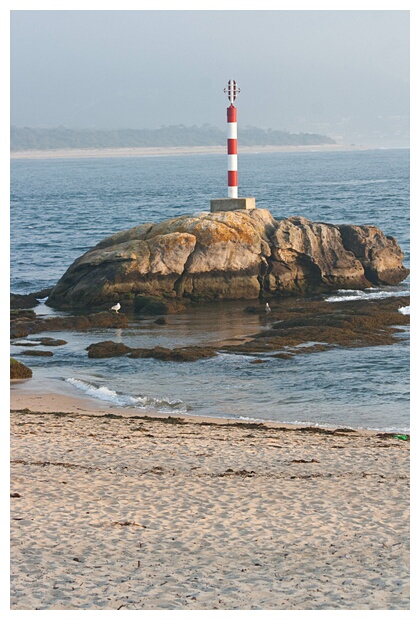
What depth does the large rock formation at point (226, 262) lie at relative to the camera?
86.6 feet

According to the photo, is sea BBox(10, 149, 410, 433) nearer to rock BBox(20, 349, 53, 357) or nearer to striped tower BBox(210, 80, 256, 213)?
rock BBox(20, 349, 53, 357)

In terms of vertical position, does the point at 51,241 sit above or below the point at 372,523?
above

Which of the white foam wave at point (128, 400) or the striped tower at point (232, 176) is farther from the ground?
the striped tower at point (232, 176)

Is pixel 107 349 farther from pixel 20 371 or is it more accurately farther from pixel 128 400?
pixel 128 400

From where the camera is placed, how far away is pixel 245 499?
10141mm

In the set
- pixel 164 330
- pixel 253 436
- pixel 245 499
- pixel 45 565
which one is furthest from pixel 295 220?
pixel 45 565

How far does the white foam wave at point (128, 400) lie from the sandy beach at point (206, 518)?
1.86 metres

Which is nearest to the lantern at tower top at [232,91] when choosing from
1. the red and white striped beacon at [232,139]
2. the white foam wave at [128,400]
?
A: the red and white striped beacon at [232,139]

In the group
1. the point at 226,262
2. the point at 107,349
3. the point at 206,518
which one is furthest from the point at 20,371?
the point at 226,262

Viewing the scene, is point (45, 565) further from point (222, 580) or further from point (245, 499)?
point (245, 499)

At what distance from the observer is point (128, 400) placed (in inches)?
648

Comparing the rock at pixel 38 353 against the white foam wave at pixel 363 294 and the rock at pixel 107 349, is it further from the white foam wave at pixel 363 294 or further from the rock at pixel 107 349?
the white foam wave at pixel 363 294

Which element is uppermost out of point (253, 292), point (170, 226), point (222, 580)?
point (170, 226)

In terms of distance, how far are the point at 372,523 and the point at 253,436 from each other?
4.24 metres
